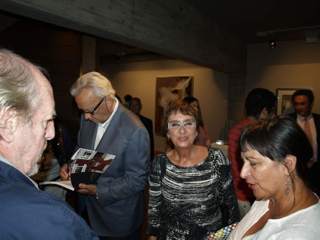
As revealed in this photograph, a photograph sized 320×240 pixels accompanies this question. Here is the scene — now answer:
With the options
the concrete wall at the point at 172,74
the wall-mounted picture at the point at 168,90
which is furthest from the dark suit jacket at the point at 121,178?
the wall-mounted picture at the point at 168,90

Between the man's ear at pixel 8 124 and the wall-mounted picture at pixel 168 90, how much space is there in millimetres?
7597

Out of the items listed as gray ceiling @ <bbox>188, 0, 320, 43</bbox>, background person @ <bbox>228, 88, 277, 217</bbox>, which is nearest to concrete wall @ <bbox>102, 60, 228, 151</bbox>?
gray ceiling @ <bbox>188, 0, 320, 43</bbox>

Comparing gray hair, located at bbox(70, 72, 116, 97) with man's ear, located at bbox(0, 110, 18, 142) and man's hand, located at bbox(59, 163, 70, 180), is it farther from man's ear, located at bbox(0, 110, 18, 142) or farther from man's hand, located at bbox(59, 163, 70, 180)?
man's ear, located at bbox(0, 110, 18, 142)

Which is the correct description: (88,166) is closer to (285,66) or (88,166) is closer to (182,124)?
(182,124)

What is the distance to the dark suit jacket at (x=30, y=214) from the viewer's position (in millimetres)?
612

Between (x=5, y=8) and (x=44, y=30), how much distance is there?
612 centimetres

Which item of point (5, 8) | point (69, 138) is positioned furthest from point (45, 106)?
point (5, 8)

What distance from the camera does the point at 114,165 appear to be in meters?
1.93

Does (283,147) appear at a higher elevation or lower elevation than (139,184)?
higher

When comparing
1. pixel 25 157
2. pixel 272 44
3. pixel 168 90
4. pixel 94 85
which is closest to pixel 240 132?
pixel 94 85

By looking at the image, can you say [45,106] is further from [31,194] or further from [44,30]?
[44,30]

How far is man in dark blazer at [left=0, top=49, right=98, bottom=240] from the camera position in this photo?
2.03 feet

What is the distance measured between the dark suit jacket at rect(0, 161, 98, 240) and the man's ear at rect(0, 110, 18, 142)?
0.07 m

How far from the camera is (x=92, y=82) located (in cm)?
202
